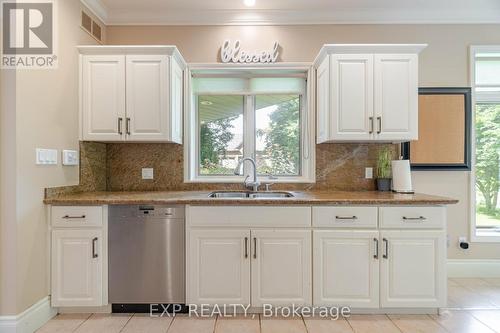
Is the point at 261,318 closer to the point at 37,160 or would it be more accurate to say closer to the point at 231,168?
the point at 231,168

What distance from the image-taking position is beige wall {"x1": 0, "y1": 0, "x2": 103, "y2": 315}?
2.01 m

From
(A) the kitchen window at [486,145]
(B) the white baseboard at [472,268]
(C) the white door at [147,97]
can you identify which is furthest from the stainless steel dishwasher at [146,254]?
(A) the kitchen window at [486,145]

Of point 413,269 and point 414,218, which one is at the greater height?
point 414,218

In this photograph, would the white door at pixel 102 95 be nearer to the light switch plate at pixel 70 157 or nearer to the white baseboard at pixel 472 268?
the light switch plate at pixel 70 157

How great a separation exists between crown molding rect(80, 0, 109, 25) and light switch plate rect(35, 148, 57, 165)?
4.73ft

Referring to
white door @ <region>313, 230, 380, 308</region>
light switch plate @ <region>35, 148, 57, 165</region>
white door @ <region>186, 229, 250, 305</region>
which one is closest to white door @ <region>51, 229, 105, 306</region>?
light switch plate @ <region>35, 148, 57, 165</region>

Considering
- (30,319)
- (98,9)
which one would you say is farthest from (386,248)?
(98,9)

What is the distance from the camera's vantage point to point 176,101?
9.48 ft

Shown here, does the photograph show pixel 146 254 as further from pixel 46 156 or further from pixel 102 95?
pixel 102 95

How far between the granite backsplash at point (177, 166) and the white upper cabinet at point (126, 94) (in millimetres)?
423

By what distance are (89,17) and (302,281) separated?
120 inches

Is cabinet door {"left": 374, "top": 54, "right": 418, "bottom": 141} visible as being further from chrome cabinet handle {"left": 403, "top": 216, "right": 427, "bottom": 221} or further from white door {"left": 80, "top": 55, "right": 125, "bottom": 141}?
white door {"left": 80, "top": 55, "right": 125, "bottom": 141}

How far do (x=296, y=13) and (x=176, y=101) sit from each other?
152 cm

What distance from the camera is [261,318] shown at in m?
2.27
